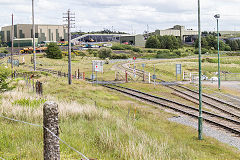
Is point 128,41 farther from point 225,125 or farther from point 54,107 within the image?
point 54,107

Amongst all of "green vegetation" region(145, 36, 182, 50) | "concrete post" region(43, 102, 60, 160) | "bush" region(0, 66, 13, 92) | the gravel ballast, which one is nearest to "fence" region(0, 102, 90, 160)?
"concrete post" region(43, 102, 60, 160)

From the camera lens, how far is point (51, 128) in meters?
5.73

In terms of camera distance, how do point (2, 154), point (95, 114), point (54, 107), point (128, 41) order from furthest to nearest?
point (128, 41) → point (95, 114) → point (2, 154) → point (54, 107)

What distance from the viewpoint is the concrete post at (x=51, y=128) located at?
563 centimetres

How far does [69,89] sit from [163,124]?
1500cm

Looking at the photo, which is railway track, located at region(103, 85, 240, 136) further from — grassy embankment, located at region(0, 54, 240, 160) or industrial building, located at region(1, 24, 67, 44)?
industrial building, located at region(1, 24, 67, 44)

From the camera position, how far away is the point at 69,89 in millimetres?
31031

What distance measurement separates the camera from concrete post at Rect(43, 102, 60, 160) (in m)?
5.63

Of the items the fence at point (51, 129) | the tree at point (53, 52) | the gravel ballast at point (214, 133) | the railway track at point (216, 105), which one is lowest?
the gravel ballast at point (214, 133)

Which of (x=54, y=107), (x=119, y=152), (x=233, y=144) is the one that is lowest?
(x=233, y=144)

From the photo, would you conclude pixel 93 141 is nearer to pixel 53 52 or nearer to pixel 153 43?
pixel 53 52

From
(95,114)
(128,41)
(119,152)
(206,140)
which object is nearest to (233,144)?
(206,140)

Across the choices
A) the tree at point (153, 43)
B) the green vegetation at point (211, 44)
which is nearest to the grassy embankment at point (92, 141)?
the green vegetation at point (211, 44)

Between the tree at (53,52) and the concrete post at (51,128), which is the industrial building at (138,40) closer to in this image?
the tree at (53,52)
